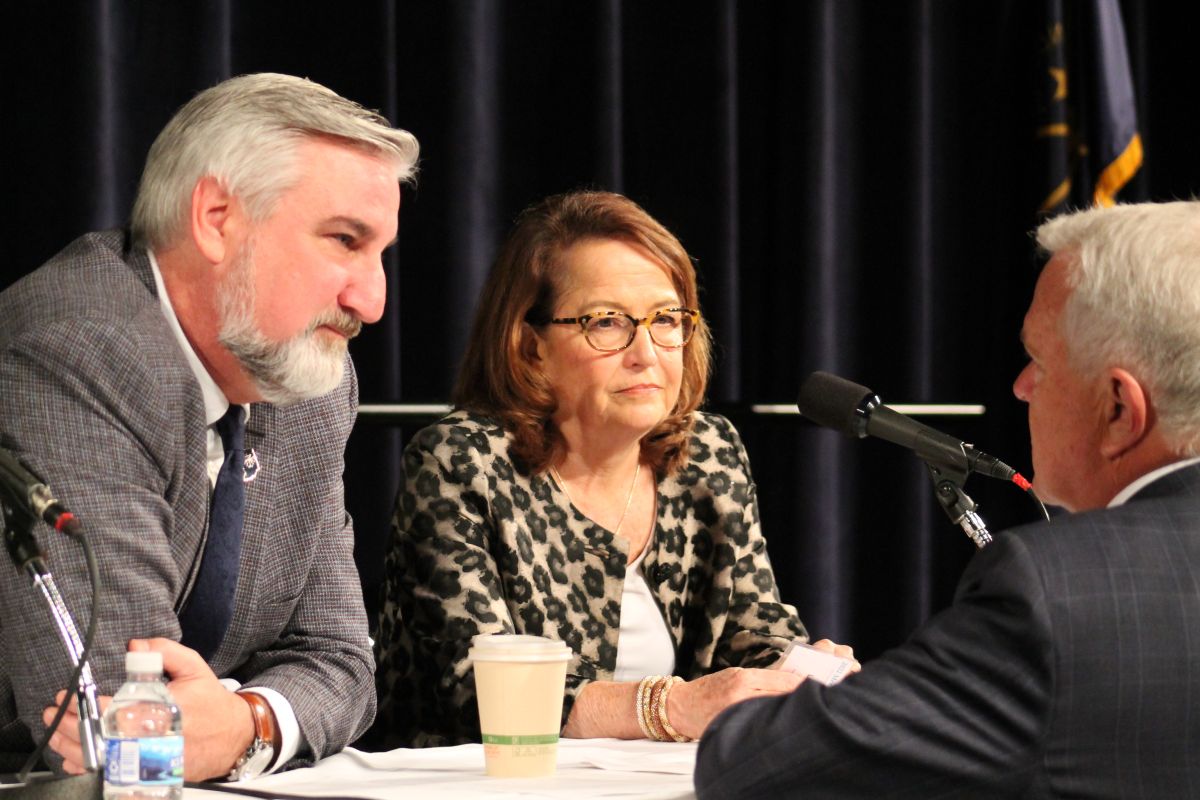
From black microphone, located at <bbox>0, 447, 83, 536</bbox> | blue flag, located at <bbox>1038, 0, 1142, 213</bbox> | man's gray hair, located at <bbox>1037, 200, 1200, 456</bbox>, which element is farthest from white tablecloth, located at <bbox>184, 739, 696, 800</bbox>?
blue flag, located at <bbox>1038, 0, 1142, 213</bbox>

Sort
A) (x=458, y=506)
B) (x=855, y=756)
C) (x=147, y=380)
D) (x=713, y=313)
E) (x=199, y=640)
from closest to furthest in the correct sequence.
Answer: (x=855, y=756), (x=147, y=380), (x=199, y=640), (x=458, y=506), (x=713, y=313)

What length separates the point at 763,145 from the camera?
4039mm

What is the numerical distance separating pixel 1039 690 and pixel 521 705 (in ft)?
2.05

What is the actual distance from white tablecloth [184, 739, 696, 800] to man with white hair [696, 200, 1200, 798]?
0.21 m

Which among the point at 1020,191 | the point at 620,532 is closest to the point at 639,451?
the point at 620,532

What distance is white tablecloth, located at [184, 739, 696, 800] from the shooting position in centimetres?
160

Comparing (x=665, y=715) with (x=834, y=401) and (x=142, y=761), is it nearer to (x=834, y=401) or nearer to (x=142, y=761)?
(x=834, y=401)

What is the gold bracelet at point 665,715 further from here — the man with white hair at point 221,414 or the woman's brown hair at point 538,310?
the woman's brown hair at point 538,310

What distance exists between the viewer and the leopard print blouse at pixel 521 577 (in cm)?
242

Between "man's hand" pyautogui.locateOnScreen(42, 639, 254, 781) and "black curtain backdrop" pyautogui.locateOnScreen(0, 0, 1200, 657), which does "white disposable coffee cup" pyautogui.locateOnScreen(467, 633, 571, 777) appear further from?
"black curtain backdrop" pyautogui.locateOnScreen(0, 0, 1200, 657)

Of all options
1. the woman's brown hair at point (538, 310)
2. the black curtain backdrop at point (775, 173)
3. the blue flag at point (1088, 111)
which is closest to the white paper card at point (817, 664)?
the woman's brown hair at point (538, 310)

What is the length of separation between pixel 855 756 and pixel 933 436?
30.8 inches

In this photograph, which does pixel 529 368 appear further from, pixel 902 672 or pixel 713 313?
pixel 902 672

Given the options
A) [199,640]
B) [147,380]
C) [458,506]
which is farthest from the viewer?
[458,506]
